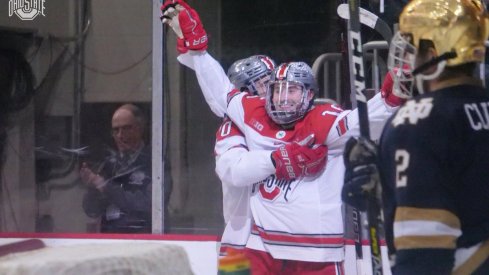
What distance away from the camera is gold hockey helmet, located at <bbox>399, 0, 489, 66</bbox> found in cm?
222

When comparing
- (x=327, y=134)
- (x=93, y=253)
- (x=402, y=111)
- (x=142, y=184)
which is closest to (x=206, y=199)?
(x=142, y=184)

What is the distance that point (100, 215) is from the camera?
534cm

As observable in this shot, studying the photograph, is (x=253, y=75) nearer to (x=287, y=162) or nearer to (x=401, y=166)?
(x=287, y=162)

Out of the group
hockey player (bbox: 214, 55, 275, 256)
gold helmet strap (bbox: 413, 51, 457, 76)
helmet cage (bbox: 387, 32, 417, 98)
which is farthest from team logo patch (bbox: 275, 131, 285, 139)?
gold helmet strap (bbox: 413, 51, 457, 76)

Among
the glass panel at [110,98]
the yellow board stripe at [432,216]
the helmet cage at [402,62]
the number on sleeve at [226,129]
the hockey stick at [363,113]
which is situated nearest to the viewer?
the yellow board stripe at [432,216]

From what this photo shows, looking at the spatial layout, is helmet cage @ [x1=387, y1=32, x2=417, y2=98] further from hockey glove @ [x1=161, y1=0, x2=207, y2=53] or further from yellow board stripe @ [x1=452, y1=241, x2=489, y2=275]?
hockey glove @ [x1=161, y1=0, x2=207, y2=53]

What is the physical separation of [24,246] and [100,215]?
42cm

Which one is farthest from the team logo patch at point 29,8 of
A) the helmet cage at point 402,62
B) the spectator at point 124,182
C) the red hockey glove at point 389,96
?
the helmet cage at point 402,62

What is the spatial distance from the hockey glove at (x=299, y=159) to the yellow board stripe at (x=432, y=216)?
1.68 metres

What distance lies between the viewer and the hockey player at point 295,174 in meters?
3.83

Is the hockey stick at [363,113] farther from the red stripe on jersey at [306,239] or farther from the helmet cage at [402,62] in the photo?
the red stripe on jersey at [306,239]

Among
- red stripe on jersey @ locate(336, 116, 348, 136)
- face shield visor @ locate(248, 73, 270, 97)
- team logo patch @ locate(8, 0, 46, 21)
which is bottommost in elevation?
red stripe on jersey @ locate(336, 116, 348, 136)

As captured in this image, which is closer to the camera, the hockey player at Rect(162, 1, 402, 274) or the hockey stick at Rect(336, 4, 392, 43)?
the hockey player at Rect(162, 1, 402, 274)

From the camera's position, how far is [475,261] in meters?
2.16
